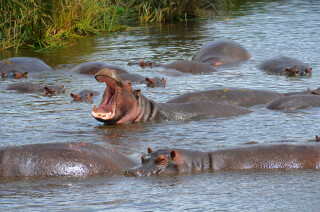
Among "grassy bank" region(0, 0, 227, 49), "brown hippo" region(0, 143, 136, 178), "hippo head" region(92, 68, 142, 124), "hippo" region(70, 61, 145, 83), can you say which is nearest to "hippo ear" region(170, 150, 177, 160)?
"brown hippo" region(0, 143, 136, 178)

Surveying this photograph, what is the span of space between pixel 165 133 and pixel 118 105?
75 centimetres

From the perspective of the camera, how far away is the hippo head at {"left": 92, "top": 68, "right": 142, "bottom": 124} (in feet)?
23.2

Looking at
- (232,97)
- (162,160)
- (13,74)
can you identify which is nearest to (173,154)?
(162,160)

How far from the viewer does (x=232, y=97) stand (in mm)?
7883

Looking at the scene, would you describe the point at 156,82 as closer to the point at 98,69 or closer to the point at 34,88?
the point at 98,69

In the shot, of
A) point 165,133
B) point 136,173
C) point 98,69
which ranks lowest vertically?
point 165,133

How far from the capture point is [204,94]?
796cm

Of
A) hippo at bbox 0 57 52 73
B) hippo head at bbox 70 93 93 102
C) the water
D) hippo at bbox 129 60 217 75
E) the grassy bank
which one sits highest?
the grassy bank

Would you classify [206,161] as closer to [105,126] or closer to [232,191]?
[232,191]

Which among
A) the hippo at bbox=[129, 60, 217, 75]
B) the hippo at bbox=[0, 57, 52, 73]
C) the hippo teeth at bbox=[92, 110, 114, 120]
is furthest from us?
the hippo at bbox=[0, 57, 52, 73]

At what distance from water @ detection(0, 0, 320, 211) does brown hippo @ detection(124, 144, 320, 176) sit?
10 centimetres

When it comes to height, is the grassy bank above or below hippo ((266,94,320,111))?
above

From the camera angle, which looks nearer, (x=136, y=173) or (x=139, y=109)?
(x=136, y=173)

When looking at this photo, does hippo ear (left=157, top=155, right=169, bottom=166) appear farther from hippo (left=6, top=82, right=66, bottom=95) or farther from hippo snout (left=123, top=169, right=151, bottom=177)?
hippo (left=6, top=82, right=66, bottom=95)
